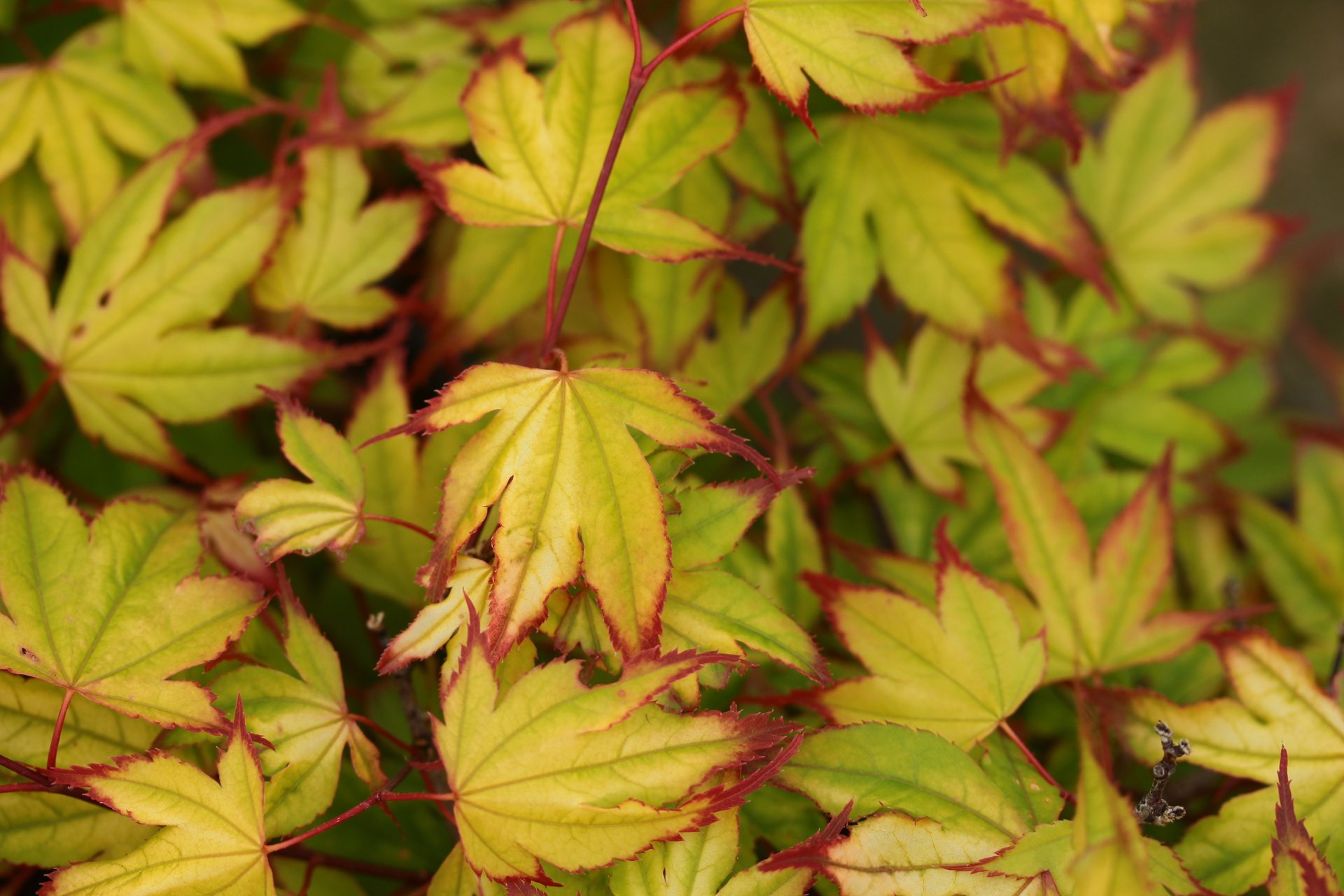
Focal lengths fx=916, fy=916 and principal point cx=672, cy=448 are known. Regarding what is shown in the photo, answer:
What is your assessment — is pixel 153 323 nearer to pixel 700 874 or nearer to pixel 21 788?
pixel 21 788

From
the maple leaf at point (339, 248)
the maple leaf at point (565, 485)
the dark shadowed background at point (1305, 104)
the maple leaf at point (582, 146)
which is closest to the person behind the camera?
the maple leaf at point (565, 485)

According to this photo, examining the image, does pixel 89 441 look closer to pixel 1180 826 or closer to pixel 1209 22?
pixel 1180 826

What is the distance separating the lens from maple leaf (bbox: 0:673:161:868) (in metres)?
0.64

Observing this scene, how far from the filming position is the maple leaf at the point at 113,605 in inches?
24.3

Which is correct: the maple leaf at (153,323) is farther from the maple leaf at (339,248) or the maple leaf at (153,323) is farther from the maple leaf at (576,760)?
the maple leaf at (576,760)

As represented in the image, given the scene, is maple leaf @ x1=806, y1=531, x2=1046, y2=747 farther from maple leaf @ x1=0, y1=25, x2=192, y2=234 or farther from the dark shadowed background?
the dark shadowed background

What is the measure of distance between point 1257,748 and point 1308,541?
49cm

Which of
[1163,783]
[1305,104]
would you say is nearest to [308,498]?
[1163,783]

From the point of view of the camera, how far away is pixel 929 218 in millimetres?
896

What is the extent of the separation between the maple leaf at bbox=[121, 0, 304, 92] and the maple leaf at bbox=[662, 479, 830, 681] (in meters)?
0.66

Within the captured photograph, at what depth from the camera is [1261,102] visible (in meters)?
1.08

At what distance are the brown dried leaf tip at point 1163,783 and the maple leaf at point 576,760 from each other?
0.25 metres

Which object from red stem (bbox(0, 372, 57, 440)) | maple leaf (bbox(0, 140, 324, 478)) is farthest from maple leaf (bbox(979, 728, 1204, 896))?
red stem (bbox(0, 372, 57, 440))

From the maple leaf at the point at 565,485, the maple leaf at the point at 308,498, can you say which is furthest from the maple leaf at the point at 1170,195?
the maple leaf at the point at 308,498
